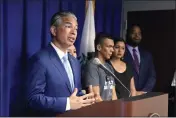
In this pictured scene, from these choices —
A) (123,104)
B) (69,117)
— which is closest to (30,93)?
(69,117)

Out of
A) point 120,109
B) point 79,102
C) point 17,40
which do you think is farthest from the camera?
point 17,40

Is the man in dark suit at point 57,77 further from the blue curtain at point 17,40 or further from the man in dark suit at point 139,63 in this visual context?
the man in dark suit at point 139,63

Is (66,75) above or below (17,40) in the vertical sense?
below


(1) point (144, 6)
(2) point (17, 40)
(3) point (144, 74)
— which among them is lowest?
(3) point (144, 74)

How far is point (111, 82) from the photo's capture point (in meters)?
2.32

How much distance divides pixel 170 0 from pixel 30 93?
2.92 metres

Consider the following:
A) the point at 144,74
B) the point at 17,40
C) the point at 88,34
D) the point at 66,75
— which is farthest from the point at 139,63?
the point at 66,75

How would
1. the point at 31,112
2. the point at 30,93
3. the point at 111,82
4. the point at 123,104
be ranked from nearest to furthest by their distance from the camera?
the point at 123,104, the point at 30,93, the point at 31,112, the point at 111,82

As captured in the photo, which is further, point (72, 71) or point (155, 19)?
point (155, 19)

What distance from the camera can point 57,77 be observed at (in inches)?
69.9

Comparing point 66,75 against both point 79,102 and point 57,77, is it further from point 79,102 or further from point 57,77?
point 79,102

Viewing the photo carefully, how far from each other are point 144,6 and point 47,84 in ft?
9.22

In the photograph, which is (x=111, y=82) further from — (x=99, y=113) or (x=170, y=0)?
(x=170, y=0)

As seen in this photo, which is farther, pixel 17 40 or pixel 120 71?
pixel 120 71
